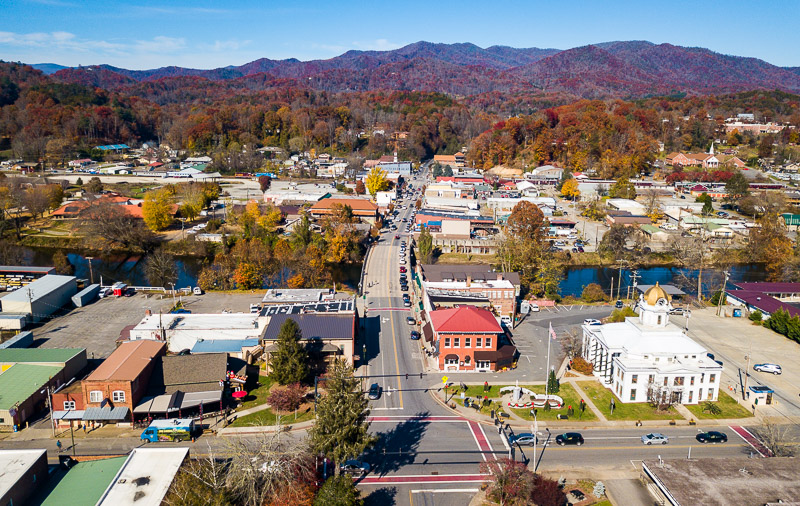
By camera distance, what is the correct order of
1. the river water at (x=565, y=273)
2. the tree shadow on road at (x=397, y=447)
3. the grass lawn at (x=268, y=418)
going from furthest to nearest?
the river water at (x=565, y=273), the grass lawn at (x=268, y=418), the tree shadow on road at (x=397, y=447)

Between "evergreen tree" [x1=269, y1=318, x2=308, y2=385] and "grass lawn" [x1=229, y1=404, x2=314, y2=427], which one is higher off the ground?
"evergreen tree" [x1=269, y1=318, x2=308, y2=385]

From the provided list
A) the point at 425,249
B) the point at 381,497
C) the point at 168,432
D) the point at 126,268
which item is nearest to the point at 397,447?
the point at 381,497

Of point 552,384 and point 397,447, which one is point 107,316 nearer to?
point 397,447

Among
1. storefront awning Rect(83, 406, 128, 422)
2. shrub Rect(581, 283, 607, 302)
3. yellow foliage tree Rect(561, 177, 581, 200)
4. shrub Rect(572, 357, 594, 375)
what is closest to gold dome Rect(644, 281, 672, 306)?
shrub Rect(572, 357, 594, 375)

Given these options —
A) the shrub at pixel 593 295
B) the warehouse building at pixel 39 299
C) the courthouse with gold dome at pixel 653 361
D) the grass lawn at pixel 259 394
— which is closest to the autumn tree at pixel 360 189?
the shrub at pixel 593 295

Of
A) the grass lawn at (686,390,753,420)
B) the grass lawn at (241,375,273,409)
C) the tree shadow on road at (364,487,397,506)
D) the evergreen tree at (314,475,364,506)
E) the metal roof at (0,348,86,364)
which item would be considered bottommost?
the tree shadow on road at (364,487,397,506)

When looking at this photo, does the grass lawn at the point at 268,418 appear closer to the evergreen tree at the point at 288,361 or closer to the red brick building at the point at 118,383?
the evergreen tree at the point at 288,361

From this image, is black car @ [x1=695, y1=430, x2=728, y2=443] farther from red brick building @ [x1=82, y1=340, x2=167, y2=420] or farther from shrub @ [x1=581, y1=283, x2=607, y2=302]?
red brick building @ [x1=82, y1=340, x2=167, y2=420]
